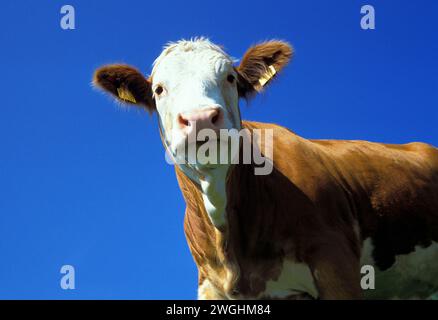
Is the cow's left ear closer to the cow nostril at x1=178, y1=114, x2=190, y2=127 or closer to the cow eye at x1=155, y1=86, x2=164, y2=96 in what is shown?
the cow eye at x1=155, y1=86, x2=164, y2=96

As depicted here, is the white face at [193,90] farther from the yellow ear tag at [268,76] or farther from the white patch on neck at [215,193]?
the yellow ear tag at [268,76]

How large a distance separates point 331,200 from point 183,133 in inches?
81.3

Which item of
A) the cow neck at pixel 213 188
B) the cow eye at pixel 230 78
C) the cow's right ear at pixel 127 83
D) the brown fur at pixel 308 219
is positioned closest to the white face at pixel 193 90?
the cow eye at pixel 230 78

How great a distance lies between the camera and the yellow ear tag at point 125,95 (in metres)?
6.89

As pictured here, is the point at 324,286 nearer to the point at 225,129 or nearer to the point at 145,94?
the point at 225,129

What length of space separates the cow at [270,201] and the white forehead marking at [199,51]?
18 mm

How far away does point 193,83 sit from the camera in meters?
5.96

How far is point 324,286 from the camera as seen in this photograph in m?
6.00

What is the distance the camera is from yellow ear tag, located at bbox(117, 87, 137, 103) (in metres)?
6.89

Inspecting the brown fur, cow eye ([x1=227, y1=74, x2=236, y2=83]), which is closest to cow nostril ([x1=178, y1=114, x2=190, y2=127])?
the brown fur

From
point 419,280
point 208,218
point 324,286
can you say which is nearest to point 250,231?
point 208,218

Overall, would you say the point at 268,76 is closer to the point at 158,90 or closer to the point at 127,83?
the point at 158,90
